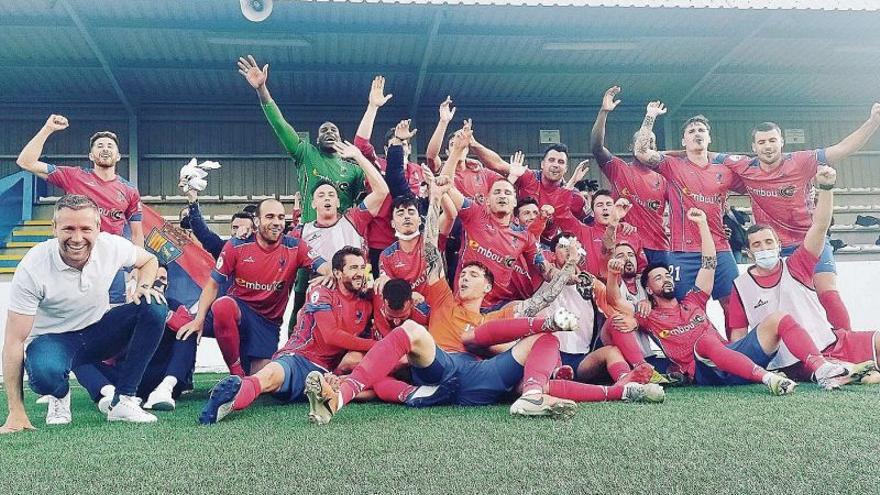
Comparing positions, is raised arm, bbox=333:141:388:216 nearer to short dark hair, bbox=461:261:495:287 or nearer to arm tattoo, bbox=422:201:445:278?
arm tattoo, bbox=422:201:445:278

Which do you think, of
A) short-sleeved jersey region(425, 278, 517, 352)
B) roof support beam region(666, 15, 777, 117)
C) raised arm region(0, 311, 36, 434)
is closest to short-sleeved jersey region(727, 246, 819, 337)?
short-sleeved jersey region(425, 278, 517, 352)

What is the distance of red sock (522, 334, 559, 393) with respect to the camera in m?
3.57

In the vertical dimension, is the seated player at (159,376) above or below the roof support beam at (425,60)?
below

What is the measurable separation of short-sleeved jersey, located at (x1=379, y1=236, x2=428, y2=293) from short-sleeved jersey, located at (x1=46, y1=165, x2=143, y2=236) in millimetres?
2267

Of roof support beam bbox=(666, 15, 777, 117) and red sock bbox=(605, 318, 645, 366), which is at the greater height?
roof support beam bbox=(666, 15, 777, 117)

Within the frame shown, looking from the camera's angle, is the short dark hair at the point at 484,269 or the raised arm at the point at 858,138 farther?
the raised arm at the point at 858,138

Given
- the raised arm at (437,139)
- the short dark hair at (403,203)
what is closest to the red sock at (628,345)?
the short dark hair at (403,203)

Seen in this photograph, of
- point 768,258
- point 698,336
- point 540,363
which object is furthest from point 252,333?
point 768,258

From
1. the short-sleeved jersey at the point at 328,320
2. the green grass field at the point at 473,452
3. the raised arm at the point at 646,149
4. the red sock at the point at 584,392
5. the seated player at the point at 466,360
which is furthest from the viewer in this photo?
the raised arm at the point at 646,149

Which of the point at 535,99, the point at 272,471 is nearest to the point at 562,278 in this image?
the point at 272,471

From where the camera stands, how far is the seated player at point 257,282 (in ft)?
15.4

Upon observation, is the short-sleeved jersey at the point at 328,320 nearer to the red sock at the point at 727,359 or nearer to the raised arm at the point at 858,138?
the red sock at the point at 727,359

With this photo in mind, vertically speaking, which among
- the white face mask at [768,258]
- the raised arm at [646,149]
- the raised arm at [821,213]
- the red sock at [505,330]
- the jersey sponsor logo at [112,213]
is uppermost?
the raised arm at [646,149]

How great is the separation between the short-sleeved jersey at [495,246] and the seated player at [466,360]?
1.18 feet
